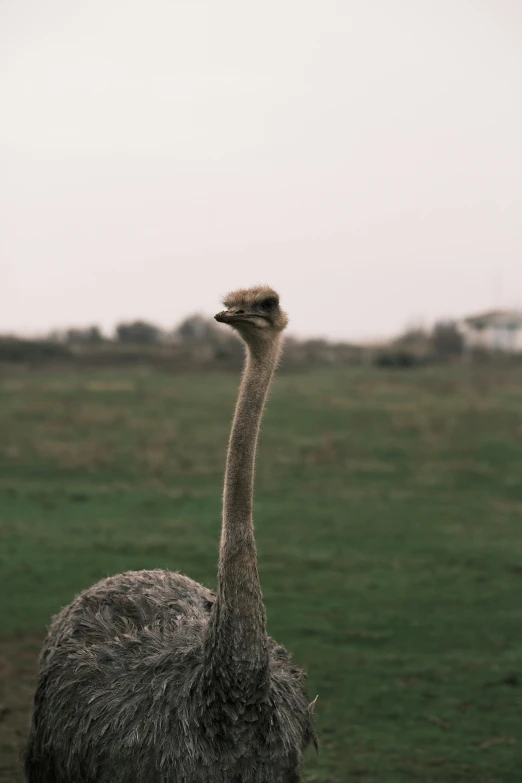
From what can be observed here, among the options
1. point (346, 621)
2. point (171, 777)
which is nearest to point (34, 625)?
point (346, 621)

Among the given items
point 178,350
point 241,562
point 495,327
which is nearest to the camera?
point 241,562

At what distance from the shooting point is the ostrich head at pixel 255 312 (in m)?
3.77

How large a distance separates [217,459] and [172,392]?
1133cm

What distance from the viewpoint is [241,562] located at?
12.3 feet

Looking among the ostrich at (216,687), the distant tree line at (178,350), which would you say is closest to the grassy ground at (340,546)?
the ostrich at (216,687)

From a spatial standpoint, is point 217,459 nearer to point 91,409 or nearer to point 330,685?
point 91,409

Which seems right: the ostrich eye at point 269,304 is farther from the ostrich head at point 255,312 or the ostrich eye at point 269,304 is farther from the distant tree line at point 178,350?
the distant tree line at point 178,350

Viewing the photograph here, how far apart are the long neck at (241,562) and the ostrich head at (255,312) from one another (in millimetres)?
61

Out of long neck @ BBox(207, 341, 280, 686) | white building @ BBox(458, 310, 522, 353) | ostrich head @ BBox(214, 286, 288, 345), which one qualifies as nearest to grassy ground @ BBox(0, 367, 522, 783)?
long neck @ BBox(207, 341, 280, 686)

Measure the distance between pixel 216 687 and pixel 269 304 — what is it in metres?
1.34

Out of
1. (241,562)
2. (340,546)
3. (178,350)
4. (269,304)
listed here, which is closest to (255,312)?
(269,304)

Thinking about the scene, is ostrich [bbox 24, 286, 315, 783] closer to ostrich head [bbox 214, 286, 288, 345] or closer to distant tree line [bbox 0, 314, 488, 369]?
ostrich head [bbox 214, 286, 288, 345]

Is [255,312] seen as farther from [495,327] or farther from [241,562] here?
[495,327]

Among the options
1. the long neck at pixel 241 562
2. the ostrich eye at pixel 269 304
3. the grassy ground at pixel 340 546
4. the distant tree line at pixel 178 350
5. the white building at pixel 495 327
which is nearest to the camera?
the long neck at pixel 241 562
